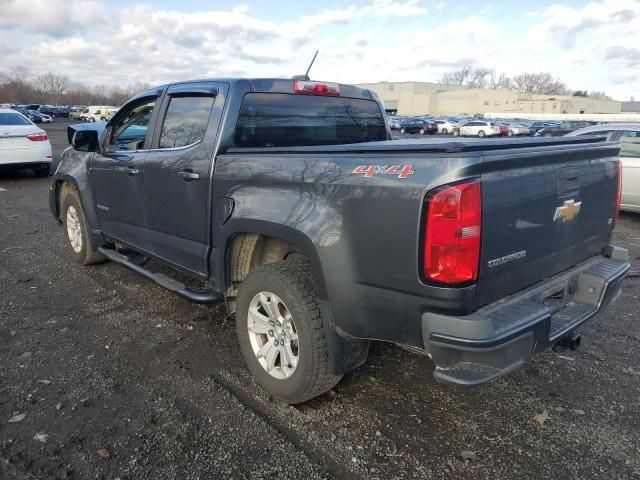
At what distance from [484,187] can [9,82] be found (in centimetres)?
13065

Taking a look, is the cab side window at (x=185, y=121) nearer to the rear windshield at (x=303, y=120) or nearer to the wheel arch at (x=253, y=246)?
the rear windshield at (x=303, y=120)

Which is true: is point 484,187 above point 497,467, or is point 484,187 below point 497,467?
above

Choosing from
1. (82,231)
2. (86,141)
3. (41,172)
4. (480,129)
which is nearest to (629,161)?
(86,141)

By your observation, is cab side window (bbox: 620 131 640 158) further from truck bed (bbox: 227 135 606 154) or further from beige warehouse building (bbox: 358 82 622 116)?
beige warehouse building (bbox: 358 82 622 116)

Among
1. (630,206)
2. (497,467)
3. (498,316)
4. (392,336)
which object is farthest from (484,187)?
(630,206)

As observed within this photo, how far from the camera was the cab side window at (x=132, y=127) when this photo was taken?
443 cm

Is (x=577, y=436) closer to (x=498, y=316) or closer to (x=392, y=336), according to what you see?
(x=498, y=316)

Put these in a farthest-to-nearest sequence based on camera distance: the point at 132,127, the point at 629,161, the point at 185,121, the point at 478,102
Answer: the point at 478,102
the point at 629,161
the point at 132,127
the point at 185,121

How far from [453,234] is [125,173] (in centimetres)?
315

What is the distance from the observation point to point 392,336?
8.13 ft

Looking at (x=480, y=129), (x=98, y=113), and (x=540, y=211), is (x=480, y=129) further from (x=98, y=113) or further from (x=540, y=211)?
(x=540, y=211)

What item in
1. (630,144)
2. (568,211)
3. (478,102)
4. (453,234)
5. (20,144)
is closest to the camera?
(453,234)

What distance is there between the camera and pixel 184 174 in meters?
3.55

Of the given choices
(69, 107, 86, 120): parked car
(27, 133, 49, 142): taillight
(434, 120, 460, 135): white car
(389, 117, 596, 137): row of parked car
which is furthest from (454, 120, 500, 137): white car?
(69, 107, 86, 120): parked car
